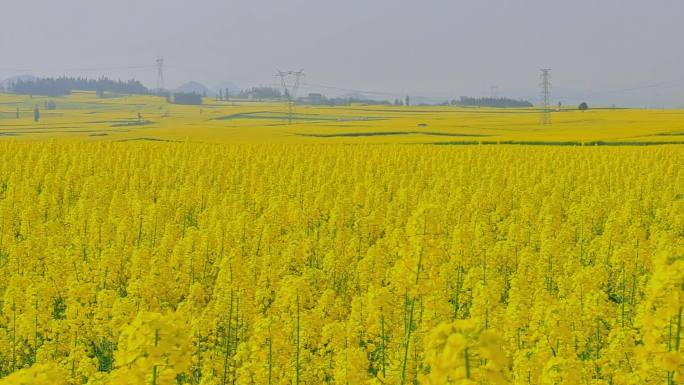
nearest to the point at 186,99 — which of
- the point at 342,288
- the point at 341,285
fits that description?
the point at 341,285

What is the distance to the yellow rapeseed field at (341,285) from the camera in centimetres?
429

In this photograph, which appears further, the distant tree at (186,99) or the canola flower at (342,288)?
the distant tree at (186,99)

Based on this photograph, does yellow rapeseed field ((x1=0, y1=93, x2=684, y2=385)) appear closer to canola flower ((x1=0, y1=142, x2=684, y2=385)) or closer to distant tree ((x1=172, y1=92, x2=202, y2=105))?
canola flower ((x1=0, y1=142, x2=684, y2=385))

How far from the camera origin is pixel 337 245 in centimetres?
1205

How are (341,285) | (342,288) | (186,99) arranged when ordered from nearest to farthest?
(342,288) < (341,285) < (186,99)

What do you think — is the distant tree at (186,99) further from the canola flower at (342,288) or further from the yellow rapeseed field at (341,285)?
the canola flower at (342,288)

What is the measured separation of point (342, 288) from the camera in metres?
10.7

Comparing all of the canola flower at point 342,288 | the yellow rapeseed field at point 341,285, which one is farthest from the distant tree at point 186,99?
the canola flower at point 342,288

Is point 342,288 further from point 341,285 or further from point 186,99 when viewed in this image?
point 186,99

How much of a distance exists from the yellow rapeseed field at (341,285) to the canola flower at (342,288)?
3 centimetres

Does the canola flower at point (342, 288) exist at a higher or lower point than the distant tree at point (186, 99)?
lower

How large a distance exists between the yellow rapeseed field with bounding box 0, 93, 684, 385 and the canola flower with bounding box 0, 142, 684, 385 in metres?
0.03

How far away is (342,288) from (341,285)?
0.11 metres

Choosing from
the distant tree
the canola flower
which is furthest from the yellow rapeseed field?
the distant tree
